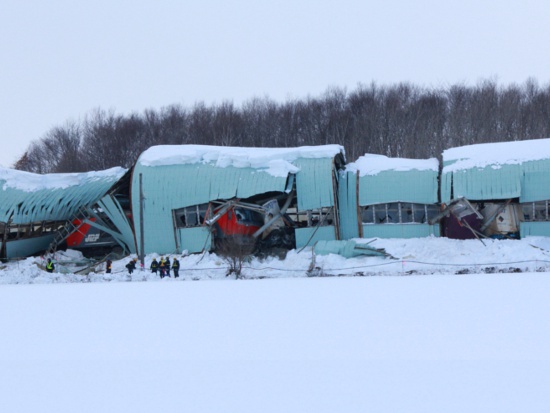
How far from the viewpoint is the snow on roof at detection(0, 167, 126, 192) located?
94.6ft

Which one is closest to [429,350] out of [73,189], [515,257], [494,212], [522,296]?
[522,296]

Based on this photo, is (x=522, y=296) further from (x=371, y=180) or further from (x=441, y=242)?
(x=371, y=180)

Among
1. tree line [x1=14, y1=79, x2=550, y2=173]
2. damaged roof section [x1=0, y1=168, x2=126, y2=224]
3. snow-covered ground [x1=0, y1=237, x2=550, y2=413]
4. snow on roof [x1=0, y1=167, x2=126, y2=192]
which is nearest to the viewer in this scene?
snow-covered ground [x1=0, y1=237, x2=550, y2=413]

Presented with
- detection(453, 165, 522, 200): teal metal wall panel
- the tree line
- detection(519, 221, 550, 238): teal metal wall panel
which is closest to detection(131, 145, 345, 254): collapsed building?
detection(453, 165, 522, 200): teal metal wall panel

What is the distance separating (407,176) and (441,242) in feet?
12.1

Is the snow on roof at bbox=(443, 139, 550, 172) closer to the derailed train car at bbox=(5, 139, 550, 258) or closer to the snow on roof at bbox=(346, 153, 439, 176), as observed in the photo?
the derailed train car at bbox=(5, 139, 550, 258)

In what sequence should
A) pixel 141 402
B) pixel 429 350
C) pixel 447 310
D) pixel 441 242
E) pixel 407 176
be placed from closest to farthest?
pixel 141 402 < pixel 429 350 < pixel 447 310 < pixel 441 242 < pixel 407 176

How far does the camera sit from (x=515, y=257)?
899 inches

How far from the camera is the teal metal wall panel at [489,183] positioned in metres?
25.0

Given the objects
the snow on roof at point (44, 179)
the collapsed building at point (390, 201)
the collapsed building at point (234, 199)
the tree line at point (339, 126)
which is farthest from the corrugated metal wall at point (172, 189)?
the tree line at point (339, 126)

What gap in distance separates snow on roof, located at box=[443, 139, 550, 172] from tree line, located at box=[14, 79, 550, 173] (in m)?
18.7

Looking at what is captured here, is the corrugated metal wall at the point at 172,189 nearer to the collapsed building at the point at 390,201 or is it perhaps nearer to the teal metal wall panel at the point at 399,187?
the collapsed building at the point at 390,201

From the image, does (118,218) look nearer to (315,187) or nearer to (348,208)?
(315,187)

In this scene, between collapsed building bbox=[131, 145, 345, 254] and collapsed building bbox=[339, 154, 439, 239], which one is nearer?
collapsed building bbox=[339, 154, 439, 239]
